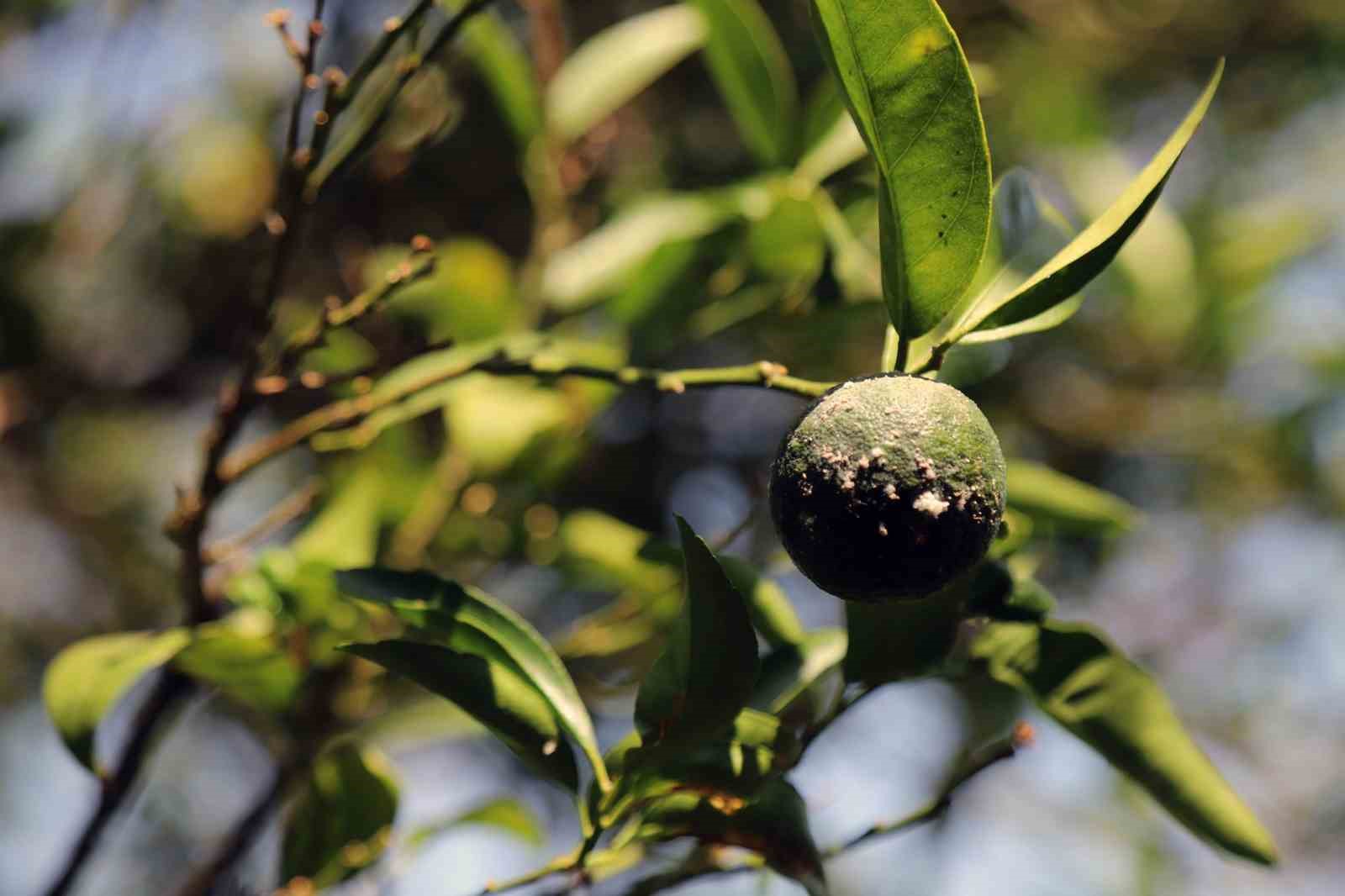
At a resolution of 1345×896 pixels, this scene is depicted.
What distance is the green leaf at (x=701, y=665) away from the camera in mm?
615

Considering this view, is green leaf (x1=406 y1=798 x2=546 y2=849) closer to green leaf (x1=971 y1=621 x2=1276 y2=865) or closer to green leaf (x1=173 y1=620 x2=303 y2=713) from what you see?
green leaf (x1=173 y1=620 x2=303 y2=713)

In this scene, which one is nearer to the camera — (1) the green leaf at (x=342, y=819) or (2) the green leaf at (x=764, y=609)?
(2) the green leaf at (x=764, y=609)

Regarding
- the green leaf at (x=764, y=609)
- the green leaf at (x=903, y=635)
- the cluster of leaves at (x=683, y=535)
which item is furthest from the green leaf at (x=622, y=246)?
the green leaf at (x=903, y=635)

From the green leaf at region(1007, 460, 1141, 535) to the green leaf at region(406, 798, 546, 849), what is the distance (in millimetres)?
463

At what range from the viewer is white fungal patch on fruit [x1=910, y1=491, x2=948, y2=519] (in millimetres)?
581

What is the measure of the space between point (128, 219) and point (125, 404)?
1.00 ft

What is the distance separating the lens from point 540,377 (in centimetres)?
80

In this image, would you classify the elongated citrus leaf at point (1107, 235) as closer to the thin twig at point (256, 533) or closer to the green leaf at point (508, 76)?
the thin twig at point (256, 533)

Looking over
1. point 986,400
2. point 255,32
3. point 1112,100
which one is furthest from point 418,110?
point 1112,100

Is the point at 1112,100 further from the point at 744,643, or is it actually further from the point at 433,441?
the point at 744,643

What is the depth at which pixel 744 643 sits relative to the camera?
624mm

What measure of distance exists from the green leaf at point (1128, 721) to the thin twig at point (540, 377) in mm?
197

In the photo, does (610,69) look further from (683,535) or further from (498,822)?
(683,535)

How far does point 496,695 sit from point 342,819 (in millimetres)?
308
